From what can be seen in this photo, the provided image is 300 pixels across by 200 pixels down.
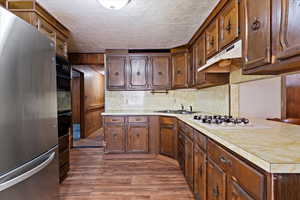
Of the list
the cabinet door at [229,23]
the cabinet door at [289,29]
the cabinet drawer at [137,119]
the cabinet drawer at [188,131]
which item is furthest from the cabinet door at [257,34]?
the cabinet drawer at [137,119]

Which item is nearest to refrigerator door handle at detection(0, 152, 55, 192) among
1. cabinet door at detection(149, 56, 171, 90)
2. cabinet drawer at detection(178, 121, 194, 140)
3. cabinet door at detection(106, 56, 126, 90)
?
cabinet drawer at detection(178, 121, 194, 140)

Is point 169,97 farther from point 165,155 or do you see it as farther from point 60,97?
point 60,97

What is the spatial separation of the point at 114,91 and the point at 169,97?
4.05ft

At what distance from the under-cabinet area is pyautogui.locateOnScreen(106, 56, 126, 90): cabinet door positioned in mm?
690

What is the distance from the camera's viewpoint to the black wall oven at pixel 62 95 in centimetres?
253

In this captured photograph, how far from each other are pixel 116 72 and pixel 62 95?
1657mm

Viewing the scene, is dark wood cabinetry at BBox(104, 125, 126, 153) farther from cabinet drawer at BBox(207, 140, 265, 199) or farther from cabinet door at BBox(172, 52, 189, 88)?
cabinet drawer at BBox(207, 140, 265, 199)

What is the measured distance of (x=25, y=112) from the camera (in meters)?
1.23

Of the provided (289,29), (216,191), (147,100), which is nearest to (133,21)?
(289,29)

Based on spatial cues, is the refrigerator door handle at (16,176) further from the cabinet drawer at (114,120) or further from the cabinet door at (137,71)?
the cabinet door at (137,71)

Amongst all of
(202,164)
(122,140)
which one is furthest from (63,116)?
(202,164)

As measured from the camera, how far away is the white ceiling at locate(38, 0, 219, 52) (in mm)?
2210

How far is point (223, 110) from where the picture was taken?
281 centimetres

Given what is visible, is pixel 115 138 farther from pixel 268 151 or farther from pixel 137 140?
pixel 268 151
